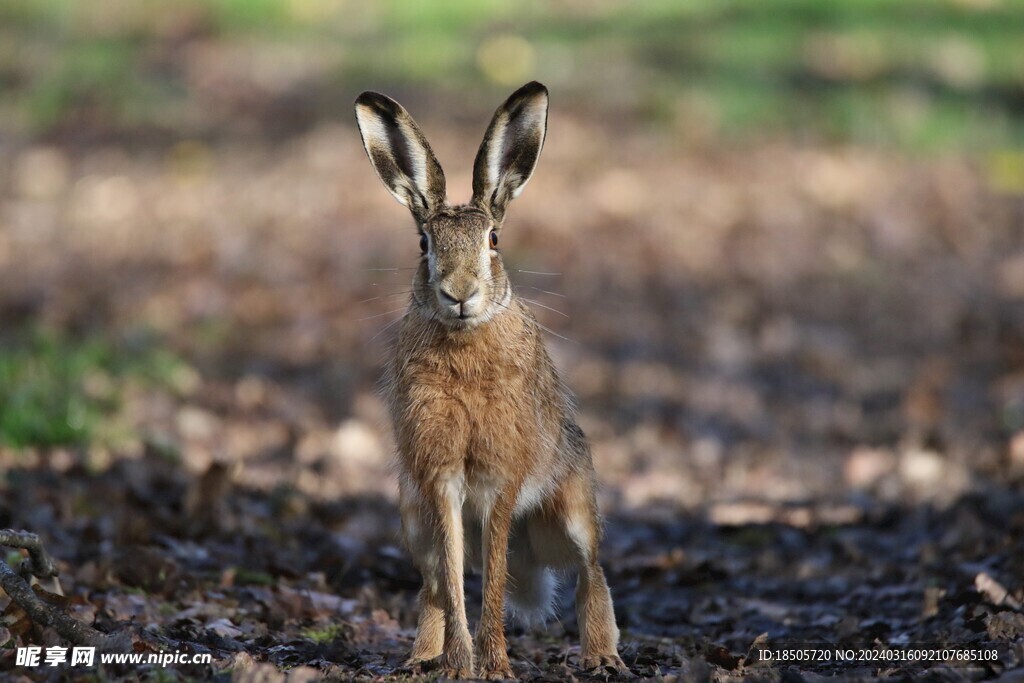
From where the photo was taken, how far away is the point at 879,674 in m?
5.33

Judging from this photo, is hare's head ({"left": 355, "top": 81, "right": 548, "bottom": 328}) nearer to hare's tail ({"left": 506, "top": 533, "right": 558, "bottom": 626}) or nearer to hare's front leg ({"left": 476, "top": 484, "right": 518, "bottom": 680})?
hare's front leg ({"left": 476, "top": 484, "right": 518, "bottom": 680})

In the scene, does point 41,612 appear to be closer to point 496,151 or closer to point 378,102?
point 378,102

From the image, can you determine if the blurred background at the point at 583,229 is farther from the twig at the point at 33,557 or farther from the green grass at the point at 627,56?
the twig at the point at 33,557

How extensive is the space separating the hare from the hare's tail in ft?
0.31

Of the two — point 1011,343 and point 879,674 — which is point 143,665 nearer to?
point 879,674

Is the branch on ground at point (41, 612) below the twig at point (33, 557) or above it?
below

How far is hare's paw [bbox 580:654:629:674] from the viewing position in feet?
18.9

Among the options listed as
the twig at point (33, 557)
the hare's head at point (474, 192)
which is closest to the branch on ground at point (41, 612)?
the twig at point (33, 557)

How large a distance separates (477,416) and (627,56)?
14.7 metres

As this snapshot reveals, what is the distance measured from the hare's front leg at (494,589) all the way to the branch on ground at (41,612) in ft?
4.54

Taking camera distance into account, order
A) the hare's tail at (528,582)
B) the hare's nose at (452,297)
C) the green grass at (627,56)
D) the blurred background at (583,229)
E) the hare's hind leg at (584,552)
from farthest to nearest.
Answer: the green grass at (627,56) < the blurred background at (583,229) < the hare's tail at (528,582) < the hare's hind leg at (584,552) < the hare's nose at (452,297)

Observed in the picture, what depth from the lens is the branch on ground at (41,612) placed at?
4.98 metres

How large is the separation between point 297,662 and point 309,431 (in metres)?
5.19

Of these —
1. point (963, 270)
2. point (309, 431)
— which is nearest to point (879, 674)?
point (309, 431)
